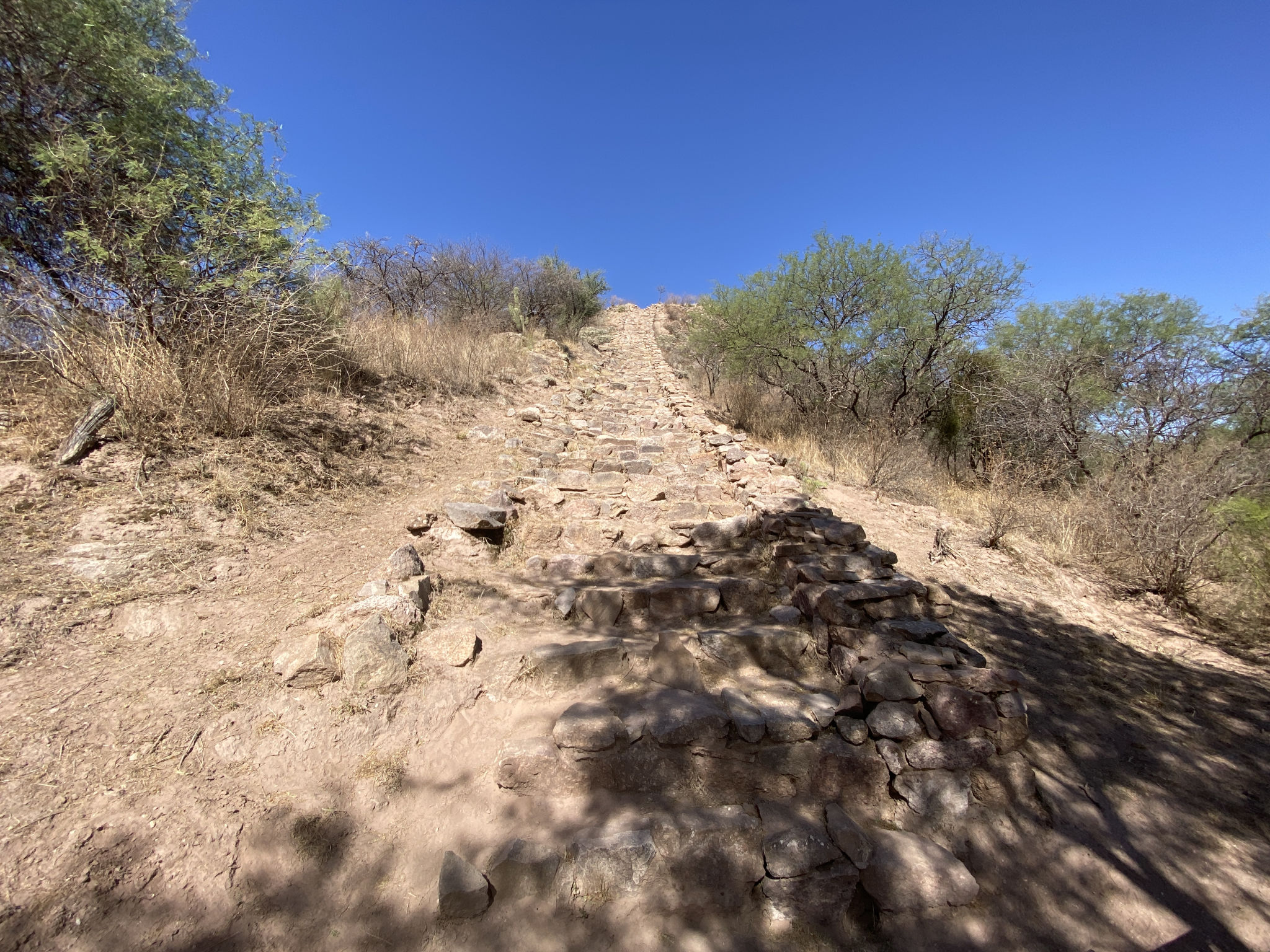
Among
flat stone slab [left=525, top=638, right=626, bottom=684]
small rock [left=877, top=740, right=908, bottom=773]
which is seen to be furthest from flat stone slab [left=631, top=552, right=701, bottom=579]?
small rock [left=877, top=740, right=908, bottom=773]

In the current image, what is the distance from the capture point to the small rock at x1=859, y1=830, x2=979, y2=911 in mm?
1947

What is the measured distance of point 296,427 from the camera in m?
4.38

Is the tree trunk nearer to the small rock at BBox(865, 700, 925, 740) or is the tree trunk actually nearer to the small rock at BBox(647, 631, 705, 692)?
the small rock at BBox(647, 631, 705, 692)

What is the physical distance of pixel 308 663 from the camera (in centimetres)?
230

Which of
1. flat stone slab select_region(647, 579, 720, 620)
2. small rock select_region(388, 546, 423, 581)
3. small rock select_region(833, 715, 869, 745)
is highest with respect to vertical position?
small rock select_region(388, 546, 423, 581)

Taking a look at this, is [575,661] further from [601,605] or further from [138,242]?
[138,242]

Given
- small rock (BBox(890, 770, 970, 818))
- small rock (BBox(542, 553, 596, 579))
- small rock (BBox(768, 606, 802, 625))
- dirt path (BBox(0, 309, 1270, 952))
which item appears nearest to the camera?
dirt path (BBox(0, 309, 1270, 952))

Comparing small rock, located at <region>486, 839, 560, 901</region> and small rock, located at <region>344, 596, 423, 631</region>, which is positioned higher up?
small rock, located at <region>344, 596, 423, 631</region>

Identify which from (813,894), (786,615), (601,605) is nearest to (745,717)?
(813,894)

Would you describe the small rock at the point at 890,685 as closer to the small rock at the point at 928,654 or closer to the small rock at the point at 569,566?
the small rock at the point at 928,654

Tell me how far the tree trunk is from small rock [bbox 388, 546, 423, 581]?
6.58 ft

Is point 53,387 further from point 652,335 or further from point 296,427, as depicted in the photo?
point 652,335

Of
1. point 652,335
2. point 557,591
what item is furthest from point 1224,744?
point 652,335

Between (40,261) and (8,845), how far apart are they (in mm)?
4780
